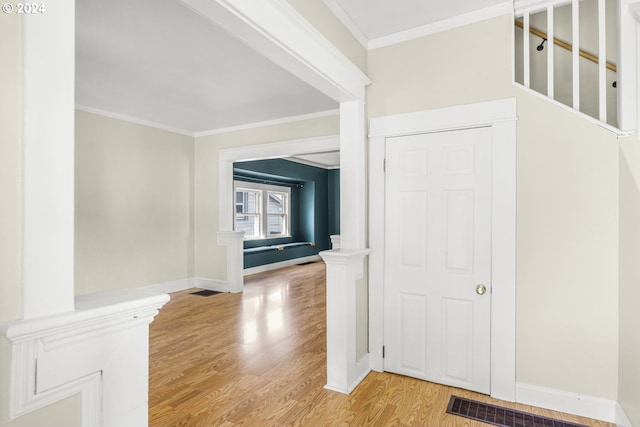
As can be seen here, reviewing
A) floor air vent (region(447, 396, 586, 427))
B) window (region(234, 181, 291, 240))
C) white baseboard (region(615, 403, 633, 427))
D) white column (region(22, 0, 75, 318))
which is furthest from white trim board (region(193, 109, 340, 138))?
white baseboard (region(615, 403, 633, 427))

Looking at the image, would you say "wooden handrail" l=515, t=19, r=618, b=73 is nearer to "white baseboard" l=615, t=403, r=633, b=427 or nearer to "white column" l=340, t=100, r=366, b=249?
"white column" l=340, t=100, r=366, b=249

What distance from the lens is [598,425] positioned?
1.98 m

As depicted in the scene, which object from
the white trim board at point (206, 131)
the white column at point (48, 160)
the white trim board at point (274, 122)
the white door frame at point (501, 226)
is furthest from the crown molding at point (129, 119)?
the white door frame at point (501, 226)

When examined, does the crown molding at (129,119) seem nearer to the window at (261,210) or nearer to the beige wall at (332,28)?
the window at (261,210)

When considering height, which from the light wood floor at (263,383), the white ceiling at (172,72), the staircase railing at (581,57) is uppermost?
the white ceiling at (172,72)

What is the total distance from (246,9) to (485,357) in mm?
2565

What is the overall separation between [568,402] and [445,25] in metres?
2.67

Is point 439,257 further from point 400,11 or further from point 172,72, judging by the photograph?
point 172,72

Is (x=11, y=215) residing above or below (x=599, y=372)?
above

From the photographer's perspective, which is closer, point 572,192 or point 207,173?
point 572,192

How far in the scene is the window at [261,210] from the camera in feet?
24.7

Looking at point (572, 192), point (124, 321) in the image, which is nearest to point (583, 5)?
point (572, 192)

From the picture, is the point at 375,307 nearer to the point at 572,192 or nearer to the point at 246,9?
the point at 572,192

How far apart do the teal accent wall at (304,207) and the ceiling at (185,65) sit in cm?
267
